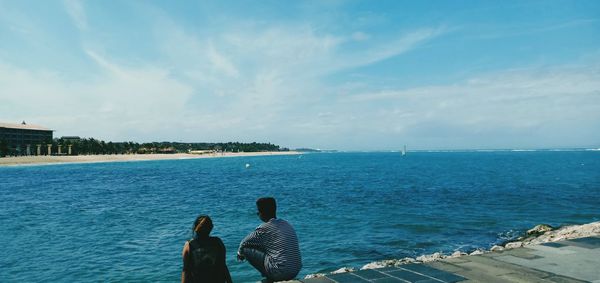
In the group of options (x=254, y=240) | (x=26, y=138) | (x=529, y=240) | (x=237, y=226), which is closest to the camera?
(x=254, y=240)

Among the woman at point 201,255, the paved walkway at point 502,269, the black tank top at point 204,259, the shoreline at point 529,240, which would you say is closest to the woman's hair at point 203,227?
the woman at point 201,255

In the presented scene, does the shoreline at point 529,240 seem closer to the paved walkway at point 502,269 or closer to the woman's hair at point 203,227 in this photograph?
the paved walkway at point 502,269

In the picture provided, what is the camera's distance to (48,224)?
2650 centimetres

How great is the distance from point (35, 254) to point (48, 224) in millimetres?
9347

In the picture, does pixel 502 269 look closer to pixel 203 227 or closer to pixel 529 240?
pixel 203 227

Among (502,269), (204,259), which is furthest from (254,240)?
(502,269)

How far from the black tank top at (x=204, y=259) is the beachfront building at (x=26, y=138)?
18130cm

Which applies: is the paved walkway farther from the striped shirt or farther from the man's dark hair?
the man's dark hair

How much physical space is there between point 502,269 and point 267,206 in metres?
5.68

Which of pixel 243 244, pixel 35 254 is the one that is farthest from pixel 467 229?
pixel 35 254

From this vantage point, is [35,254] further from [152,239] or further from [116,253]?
[152,239]

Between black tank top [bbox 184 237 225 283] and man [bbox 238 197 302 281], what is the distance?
835mm

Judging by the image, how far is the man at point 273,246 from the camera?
694cm

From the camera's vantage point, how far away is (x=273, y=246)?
6.97 m
